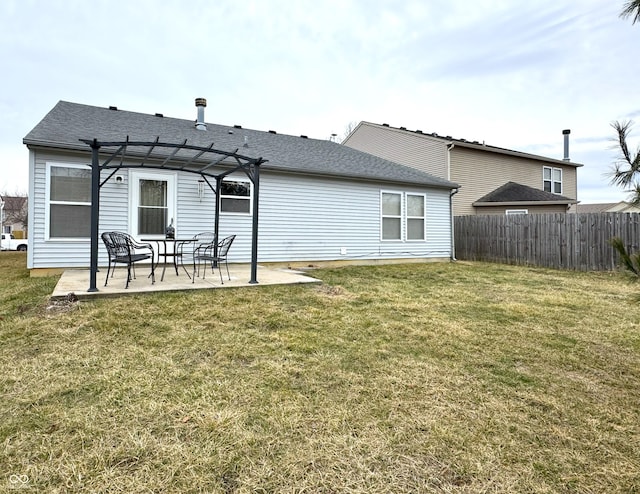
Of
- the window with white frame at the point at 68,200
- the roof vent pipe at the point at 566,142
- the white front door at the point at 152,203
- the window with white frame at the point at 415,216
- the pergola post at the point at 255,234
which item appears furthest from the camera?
the roof vent pipe at the point at 566,142

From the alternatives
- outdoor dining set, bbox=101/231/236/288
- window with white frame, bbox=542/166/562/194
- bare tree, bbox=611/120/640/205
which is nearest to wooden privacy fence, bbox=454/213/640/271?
window with white frame, bbox=542/166/562/194

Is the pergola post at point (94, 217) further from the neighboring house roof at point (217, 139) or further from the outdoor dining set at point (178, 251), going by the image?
the neighboring house roof at point (217, 139)

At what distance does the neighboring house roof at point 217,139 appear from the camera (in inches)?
307

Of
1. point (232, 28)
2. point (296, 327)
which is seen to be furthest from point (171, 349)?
point (232, 28)

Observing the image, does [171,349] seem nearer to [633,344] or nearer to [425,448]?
[425,448]

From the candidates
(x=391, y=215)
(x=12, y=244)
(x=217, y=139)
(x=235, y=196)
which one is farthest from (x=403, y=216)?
(x=12, y=244)

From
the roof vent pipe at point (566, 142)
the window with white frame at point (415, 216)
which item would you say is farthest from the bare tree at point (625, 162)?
the roof vent pipe at point (566, 142)

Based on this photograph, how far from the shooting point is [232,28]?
10.4 metres

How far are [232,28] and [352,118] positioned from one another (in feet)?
62.7

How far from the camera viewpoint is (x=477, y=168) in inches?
603

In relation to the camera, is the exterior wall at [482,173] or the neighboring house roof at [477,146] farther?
the exterior wall at [482,173]

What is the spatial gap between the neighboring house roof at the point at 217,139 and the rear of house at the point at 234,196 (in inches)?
1.3

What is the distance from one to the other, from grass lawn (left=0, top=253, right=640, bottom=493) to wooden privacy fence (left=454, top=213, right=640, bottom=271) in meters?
6.79

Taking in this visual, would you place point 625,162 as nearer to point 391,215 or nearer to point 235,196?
point 235,196
